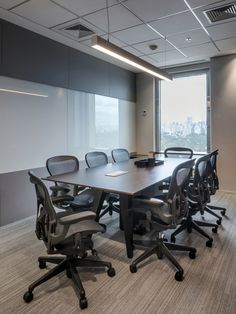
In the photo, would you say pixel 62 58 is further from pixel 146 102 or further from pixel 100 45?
pixel 146 102

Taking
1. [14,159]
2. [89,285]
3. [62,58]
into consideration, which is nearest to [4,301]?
[89,285]

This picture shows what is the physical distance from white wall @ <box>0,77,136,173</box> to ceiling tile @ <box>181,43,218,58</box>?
6.90 feet

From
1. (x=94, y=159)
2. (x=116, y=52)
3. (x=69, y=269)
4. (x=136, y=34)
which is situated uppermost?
(x=136, y=34)

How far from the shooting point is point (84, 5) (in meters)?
3.08

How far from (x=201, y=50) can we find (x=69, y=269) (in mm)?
4523

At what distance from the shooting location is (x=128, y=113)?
6.29 meters

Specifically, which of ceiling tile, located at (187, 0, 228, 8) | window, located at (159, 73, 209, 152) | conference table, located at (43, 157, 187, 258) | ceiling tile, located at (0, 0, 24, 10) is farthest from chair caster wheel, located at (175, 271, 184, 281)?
window, located at (159, 73, 209, 152)

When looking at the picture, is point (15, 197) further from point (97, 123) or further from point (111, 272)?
point (97, 123)

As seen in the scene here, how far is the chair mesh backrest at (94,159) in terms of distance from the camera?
3.71 metres

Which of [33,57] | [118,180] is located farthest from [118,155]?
[33,57]

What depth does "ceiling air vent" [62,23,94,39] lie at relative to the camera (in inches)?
146

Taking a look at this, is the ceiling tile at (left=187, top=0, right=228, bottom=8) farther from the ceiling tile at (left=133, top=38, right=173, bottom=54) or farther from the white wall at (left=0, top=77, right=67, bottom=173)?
the white wall at (left=0, top=77, right=67, bottom=173)

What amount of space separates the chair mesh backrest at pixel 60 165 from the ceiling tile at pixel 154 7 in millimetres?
2113

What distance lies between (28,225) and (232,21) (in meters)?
4.13
